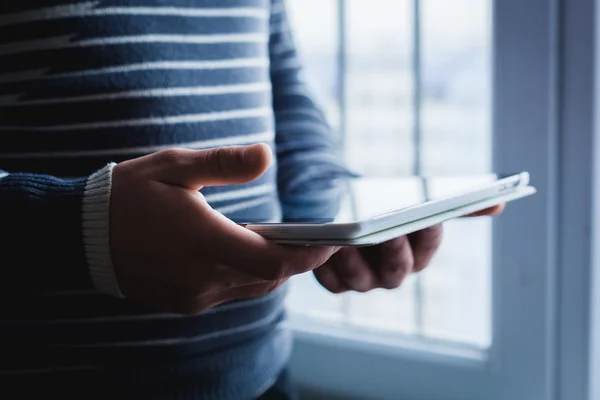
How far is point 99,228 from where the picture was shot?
525 mm

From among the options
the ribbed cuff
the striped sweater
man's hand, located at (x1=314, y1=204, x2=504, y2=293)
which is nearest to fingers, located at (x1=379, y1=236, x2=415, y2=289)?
man's hand, located at (x1=314, y1=204, x2=504, y2=293)

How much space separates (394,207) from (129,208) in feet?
0.61

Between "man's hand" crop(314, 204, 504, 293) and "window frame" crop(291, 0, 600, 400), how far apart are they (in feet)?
0.55

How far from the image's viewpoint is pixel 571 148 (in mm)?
793

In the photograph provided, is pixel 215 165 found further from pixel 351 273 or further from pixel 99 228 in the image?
pixel 351 273

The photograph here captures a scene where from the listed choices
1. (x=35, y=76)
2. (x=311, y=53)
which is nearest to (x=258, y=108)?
(x=35, y=76)

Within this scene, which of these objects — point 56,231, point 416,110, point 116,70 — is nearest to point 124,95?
point 116,70

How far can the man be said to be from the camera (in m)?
0.53

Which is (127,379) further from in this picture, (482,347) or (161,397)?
(482,347)

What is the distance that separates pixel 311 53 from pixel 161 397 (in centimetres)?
57

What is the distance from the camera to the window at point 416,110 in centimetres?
91

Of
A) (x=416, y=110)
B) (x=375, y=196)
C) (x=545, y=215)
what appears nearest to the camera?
(x=375, y=196)

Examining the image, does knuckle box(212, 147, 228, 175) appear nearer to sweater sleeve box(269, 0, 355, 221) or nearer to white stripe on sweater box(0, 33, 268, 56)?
white stripe on sweater box(0, 33, 268, 56)

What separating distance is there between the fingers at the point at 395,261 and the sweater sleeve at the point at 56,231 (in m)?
0.25
